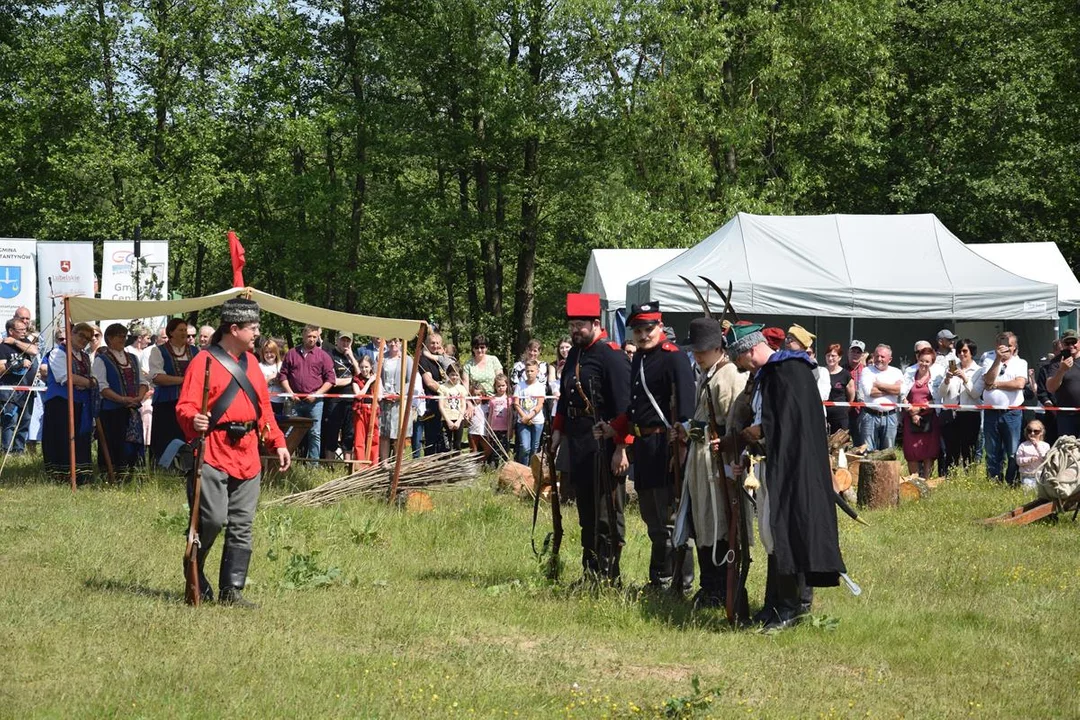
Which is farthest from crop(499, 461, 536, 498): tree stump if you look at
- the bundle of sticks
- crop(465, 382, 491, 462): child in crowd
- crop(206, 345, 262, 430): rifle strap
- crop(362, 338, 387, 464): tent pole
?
crop(206, 345, 262, 430): rifle strap

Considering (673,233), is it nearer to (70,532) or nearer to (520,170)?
(520,170)

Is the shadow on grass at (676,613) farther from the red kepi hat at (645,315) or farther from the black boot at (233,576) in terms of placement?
the black boot at (233,576)

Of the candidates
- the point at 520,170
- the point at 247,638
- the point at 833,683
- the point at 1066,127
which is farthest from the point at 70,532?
the point at 1066,127

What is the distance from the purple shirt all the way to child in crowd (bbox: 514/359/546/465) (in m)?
2.34

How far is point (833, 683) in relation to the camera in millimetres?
6641

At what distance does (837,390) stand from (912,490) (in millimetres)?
2190

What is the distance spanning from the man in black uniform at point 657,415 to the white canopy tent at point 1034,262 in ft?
47.3

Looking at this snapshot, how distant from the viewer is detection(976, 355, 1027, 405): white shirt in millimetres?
15016

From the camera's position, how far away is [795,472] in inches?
296

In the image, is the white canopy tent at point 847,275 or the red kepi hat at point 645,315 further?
the white canopy tent at point 847,275

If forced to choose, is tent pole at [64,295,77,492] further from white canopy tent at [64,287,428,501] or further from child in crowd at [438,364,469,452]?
child in crowd at [438,364,469,452]

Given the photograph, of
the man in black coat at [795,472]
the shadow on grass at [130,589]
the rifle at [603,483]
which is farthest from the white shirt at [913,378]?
the shadow on grass at [130,589]

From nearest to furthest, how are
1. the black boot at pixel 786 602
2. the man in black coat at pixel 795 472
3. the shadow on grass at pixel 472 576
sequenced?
the man in black coat at pixel 795 472 < the black boot at pixel 786 602 < the shadow on grass at pixel 472 576

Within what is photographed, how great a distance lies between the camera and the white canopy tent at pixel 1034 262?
71.4ft
